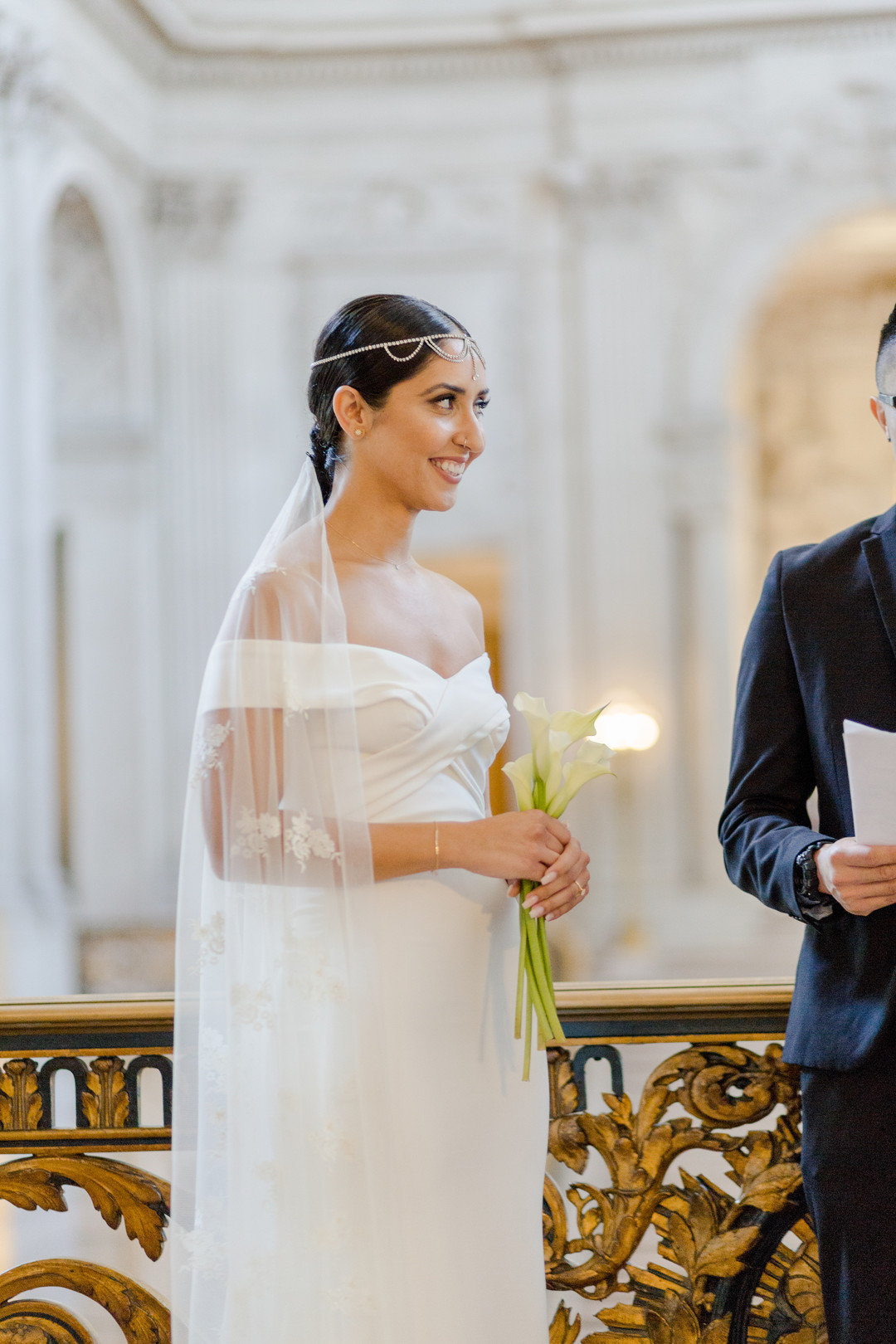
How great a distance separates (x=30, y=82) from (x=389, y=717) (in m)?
9.37

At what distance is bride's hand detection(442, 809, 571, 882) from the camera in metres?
1.99

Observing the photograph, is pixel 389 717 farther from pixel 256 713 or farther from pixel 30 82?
pixel 30 82

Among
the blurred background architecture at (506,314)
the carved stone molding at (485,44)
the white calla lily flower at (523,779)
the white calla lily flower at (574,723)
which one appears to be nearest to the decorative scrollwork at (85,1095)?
the white calla lily flower at (523,779)

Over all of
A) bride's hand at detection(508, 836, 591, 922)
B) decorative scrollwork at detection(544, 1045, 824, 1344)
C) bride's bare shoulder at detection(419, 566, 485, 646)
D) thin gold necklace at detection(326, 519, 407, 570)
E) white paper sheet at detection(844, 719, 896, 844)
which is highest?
thin gold necklace at detection(326, 519, 407, 570)

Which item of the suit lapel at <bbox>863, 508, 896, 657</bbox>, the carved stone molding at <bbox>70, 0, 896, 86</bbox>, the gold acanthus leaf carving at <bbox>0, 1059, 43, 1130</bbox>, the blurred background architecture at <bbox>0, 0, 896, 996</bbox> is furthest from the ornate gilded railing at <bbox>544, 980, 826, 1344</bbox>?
the carved stone molding at <bbox>70, 0, 896, 86</bbox>

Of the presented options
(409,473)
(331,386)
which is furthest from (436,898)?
(331,386)

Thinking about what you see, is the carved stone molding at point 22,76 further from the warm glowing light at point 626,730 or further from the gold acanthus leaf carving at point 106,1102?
the gold acanthus leaf carving at point 106,1102

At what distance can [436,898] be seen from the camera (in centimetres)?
210

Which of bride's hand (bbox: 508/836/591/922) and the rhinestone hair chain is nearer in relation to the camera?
bride's hand (bbox: 508/836/591/922)

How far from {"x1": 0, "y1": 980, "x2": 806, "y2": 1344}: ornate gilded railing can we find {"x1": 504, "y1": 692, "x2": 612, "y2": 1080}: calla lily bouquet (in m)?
0.35

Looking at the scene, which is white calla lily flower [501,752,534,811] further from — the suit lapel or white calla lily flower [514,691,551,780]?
the suit lapel

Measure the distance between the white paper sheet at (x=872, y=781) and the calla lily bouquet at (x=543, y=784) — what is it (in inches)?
16.9

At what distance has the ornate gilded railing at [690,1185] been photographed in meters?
2.42

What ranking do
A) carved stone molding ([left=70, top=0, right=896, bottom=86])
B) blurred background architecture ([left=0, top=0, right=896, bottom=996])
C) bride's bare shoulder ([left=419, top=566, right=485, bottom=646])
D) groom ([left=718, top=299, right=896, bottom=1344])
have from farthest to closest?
blurred background architecture ([left=0, top=0, right=896, bottom=996])
carved stone molding ([left=70, top=0, right=896, bottom=86])
bride's bare shoulder ([left=419, top=566, right=485, bottom=646])
groom ([left=718, top=299, right=896, bottom=1344])
